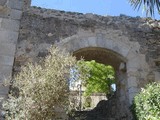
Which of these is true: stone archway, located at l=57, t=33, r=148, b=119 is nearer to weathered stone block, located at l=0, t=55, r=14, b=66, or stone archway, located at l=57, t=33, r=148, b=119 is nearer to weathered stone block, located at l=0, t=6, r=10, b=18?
weathered stone block, located at l=0, t=55, r=14, b=66

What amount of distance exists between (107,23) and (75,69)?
2813 millimetres

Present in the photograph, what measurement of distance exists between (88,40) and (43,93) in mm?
2946

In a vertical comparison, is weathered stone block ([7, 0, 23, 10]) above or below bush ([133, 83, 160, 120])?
above

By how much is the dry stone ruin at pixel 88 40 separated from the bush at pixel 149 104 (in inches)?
46.8

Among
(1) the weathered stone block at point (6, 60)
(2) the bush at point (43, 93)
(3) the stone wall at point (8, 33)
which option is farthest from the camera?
(1) the weathered stone block at point (6, 60)

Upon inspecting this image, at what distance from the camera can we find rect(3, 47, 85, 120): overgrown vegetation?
576 cm

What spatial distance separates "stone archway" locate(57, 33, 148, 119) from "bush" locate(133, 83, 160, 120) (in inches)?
46.0

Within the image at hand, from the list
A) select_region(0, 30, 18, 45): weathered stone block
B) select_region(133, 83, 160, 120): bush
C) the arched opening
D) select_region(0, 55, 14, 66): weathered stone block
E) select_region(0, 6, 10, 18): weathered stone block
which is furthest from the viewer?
the arched opening

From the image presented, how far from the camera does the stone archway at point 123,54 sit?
322 inches

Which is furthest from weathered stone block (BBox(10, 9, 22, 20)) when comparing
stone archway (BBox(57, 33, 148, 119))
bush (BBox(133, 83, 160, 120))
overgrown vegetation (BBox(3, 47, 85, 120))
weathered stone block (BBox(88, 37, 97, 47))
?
bush (BBox(133, 83, 160, 120))

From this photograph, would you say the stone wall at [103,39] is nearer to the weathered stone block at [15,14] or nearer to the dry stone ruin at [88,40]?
the dry stone ruin at [88,40]

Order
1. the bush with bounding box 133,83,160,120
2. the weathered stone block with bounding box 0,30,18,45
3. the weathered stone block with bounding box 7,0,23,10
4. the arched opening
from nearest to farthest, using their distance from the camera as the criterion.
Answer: the bush with bounding box 133,83,160,120 < the weathered stone block with bounding box 0,30,18,45 < the weathered stone block with bounding box 7,0,23,10 < the arched opening

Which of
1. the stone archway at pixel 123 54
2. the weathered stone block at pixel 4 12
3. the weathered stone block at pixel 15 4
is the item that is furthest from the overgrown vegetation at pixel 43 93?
the weathered stone block at pixel 15 4

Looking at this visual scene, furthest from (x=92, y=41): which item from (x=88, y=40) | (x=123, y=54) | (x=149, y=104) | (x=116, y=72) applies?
(x=149, y=104)
